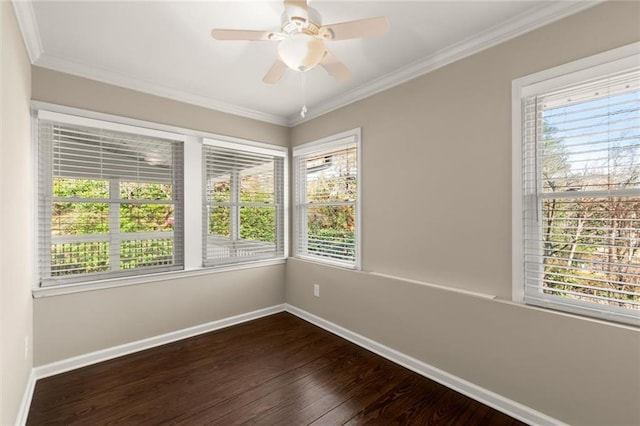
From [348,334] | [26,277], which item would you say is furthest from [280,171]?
[26,277]

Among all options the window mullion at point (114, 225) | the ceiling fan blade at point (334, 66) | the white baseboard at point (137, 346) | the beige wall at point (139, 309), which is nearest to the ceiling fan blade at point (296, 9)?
the ceiling fan blade at point (334, 66)

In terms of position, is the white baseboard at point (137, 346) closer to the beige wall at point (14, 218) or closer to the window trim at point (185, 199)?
the beige wall at point (14, 218)

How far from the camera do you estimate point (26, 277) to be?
2109 millimetres

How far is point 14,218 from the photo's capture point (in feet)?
5.74

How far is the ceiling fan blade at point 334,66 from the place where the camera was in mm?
1907

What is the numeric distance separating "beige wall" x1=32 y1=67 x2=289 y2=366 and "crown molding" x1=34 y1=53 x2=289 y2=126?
1.8 inches

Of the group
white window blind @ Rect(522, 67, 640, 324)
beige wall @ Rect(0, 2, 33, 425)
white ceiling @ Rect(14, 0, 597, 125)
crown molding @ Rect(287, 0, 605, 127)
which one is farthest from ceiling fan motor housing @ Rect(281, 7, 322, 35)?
white window blind @ Rect(522, 67, 640, 324)

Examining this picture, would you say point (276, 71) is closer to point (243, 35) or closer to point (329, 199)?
point (243, 35)

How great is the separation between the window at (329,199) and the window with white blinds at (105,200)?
57.1 inches

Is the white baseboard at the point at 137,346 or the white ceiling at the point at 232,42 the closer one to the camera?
the white ceiling at the point at 232,42

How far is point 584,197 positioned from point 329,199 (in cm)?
228

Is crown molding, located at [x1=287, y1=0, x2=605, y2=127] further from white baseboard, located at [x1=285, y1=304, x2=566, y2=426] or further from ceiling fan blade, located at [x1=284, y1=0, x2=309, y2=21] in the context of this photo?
white baseboard, located at [x1=285, y1=304, x2=566, y2=426]

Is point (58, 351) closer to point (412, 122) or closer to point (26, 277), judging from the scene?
point (26, 277)

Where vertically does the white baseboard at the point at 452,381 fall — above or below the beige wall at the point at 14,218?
below
